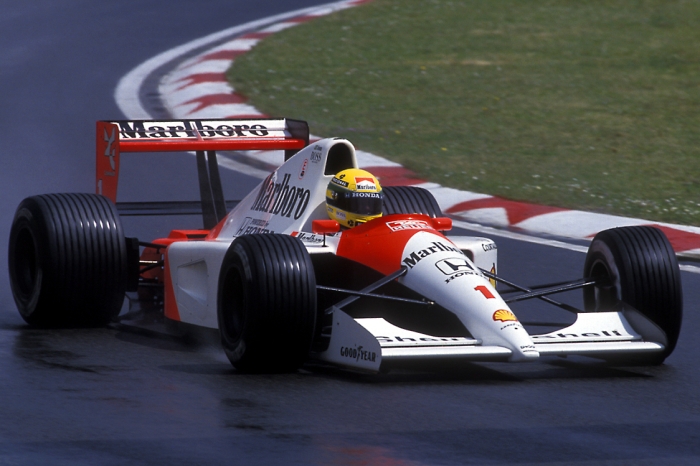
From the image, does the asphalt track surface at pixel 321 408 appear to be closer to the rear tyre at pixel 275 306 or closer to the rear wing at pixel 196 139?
the rear tyre at pixel 275 306

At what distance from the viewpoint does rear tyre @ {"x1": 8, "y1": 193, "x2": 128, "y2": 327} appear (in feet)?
23.3

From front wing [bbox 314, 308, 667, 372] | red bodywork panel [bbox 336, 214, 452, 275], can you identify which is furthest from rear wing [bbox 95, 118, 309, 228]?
front wing [bbox 314, 308, 667, 372]

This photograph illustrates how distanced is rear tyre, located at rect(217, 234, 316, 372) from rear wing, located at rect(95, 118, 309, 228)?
2316mm

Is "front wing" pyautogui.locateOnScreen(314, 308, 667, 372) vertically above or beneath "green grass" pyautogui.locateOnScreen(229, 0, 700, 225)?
→ beneath

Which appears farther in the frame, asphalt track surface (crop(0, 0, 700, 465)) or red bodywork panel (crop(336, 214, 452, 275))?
red bodywork panel (crop(336, 214, 452, 275))

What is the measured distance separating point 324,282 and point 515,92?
9.60 meters

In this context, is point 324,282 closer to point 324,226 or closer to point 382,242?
point 324,226

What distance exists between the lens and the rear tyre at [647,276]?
6371 millimetres

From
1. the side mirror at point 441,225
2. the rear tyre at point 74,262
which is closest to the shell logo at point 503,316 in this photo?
the side mirror at point 441,225

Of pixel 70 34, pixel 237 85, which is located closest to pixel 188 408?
pixel 237 85

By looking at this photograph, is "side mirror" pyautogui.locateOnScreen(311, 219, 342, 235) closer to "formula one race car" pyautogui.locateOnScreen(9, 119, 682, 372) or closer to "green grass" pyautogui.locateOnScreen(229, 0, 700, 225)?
"formula one race car" pyautogui.locateOnScreen(9, 119, 682, 372)

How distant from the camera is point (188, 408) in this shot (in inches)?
214

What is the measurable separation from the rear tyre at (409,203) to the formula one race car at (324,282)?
0.01 m

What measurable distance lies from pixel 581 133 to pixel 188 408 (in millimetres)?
9082
